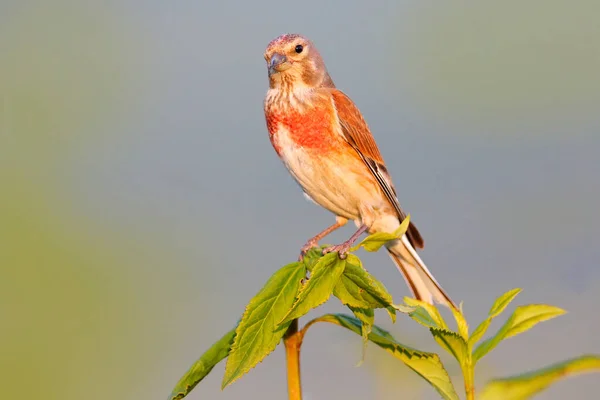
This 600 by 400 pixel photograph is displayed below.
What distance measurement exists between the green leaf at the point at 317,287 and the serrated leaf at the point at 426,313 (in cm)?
14

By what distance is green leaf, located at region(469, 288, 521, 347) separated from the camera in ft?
4.78

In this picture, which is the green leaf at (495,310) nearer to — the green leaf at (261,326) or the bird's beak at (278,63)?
the green leaf at (261,326)

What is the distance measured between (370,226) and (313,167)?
1.34ft

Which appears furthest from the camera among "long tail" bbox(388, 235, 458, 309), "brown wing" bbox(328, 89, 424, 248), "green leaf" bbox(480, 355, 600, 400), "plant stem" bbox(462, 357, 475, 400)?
"brown wing" bbox(328, 89, 424, 248)

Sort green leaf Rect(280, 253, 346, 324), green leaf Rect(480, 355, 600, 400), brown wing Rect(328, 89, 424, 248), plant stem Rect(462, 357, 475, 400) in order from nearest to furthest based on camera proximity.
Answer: green leaf Rect(480, 355, 600, 400)
plant stem Rect(462, 357, 475, 400)
green leaf Rect(280, 253, 346, 324)
brown wing Rect(328, 89, 424, 248)

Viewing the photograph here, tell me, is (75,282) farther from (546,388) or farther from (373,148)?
(546,388)

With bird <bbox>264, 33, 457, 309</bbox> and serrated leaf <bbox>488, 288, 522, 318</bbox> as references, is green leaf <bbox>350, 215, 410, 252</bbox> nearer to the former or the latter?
serrated leaf <bbox>488, 288, 522, 318</bbox>

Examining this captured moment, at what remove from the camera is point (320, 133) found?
3814mm

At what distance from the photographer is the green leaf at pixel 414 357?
143 cm

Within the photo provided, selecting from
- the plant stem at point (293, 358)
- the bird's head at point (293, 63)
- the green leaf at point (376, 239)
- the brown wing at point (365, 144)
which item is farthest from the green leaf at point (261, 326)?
the bird's head at point (293, 63)

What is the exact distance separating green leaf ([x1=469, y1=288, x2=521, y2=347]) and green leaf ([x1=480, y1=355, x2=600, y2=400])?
0.63 feet

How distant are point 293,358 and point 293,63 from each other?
2655mm

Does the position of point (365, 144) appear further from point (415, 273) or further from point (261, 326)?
point (261, 326)

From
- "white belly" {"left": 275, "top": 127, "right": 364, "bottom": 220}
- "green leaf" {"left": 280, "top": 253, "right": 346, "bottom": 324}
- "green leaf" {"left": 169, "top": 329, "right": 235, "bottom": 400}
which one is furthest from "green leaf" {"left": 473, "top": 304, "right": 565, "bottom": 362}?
"white belly" {"left": 275, "top": 127, "right": 364, "bottom": 220}
